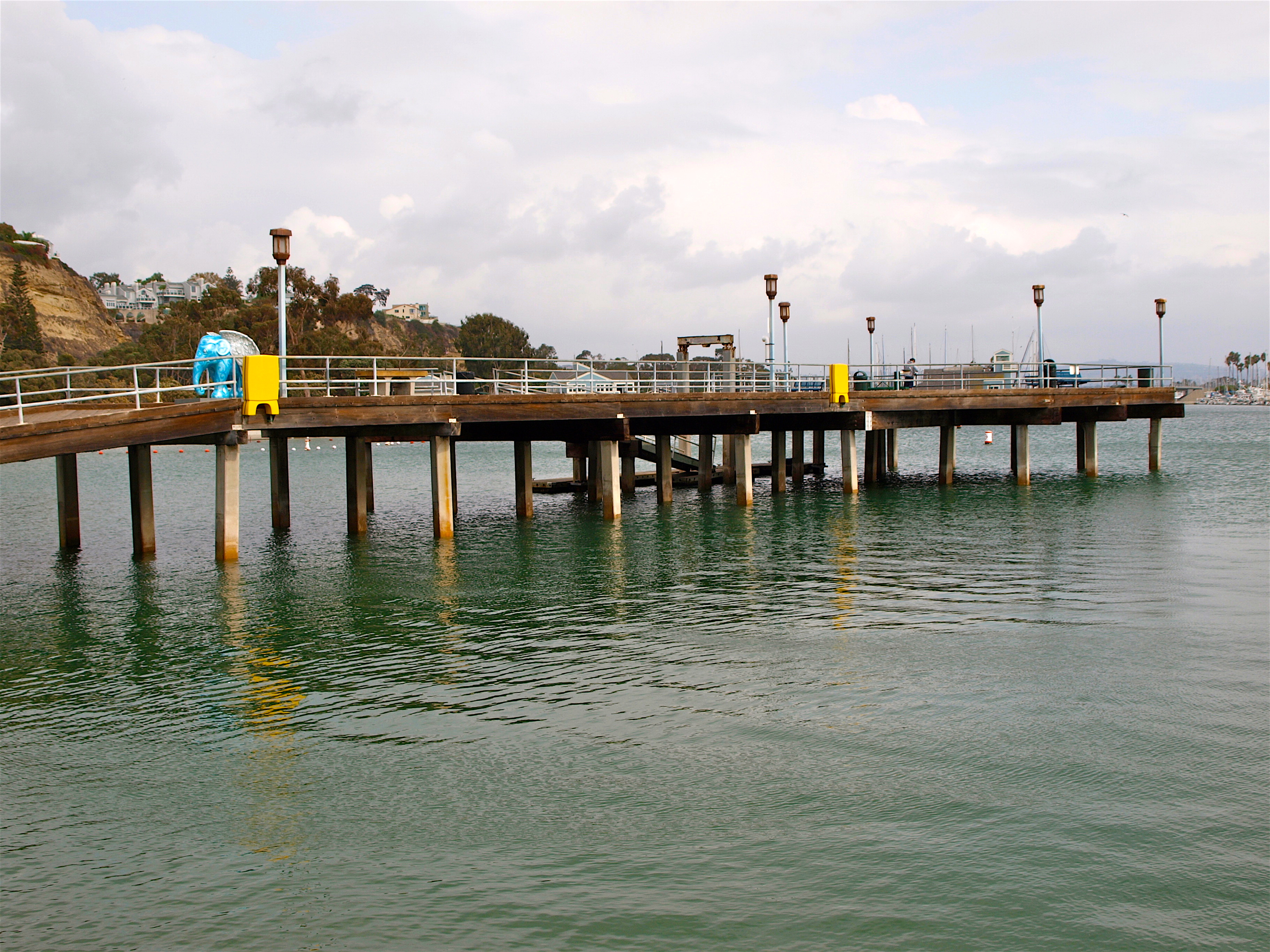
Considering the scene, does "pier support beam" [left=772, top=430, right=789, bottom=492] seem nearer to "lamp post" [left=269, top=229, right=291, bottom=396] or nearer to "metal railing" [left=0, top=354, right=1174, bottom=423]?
"metal railing" [left=0, top=354, right=1174, bottom=423]

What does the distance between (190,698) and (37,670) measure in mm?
3250

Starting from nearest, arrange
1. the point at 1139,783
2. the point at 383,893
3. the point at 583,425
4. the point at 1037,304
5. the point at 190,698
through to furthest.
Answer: the point at 383,893 → the point at 1139,783 → the point at 190,698 → the point at 583,425 → the point at 1037,304

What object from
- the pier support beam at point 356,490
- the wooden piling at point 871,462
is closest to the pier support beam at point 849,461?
the wooden piling at point 871,462

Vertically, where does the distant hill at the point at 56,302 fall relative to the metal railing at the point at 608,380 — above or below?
above

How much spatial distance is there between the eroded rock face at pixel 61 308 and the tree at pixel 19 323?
2.21 metres

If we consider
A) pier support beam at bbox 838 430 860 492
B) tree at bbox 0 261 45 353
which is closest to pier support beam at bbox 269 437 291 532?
pier support beam at bbox 838 430 860 492

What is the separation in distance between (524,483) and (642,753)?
22213mm

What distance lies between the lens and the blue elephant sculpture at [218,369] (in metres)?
24.8

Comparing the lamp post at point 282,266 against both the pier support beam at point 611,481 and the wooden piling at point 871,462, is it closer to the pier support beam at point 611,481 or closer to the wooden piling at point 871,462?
the pier support beam at point 611,481

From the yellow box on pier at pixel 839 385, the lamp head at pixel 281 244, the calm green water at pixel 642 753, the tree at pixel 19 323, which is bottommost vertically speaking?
the calm green water at pixel 642 753

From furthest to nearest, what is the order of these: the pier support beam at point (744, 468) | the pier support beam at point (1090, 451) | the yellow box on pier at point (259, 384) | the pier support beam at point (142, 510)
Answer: the pier support beam at point (1090, 451), the pier support beam at point (744, 468), the pier support beam at point (142, 510), the yellow box on pier at point (259, 384)

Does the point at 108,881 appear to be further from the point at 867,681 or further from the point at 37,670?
the point at 867,681

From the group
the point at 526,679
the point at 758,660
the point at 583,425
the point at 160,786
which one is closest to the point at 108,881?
the point at 160,786

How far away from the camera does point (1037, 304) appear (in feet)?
155
